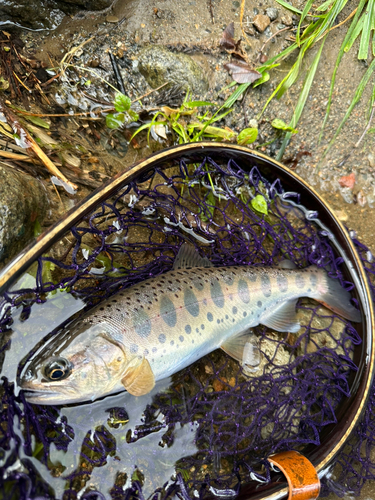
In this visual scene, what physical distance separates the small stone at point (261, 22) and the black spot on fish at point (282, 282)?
2.45m

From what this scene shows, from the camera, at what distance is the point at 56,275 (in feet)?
8.38

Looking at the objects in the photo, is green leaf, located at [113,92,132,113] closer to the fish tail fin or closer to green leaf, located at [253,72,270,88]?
green leaf, located at [253,72,270,88]

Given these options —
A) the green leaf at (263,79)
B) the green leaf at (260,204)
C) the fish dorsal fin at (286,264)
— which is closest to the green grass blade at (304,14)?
the green leaf at (263,79)

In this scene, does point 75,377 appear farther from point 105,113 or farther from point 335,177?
point 335,177

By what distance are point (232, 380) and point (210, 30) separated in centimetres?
323

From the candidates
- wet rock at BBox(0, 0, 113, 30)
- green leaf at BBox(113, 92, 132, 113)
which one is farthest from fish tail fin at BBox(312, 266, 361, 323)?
wet rock at BBox(0, 0, 113, 30)

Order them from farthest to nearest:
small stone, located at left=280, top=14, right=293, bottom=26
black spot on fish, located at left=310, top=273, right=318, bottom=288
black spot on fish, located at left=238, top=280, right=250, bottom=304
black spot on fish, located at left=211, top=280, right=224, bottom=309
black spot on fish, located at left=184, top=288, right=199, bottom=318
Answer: small stone, located at left=280, top=14, right=293, bottom=26, black spot on fish, located at left=310, top=273, right=318, bottom=288, black spot on fish, located at left=238, top=280, right=250, bottom=304, black spot on fish, located at left=211, top=280, right=224, bottom=309, black spot on fish, located at left=184, top=288, right=199, bottom=318

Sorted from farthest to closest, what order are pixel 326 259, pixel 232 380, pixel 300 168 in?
1. pixel 300 168
2. pixel 326 259
3. pixel 232 380

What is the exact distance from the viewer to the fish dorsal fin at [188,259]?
8.79 feet

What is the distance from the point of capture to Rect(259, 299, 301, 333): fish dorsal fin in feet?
9.22

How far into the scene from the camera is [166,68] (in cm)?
320

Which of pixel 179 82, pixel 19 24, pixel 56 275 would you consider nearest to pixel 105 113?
pixel 179 82

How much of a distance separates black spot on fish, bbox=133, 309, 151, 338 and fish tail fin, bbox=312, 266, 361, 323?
1.53 meters

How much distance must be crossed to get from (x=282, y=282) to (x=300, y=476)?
1330mm
